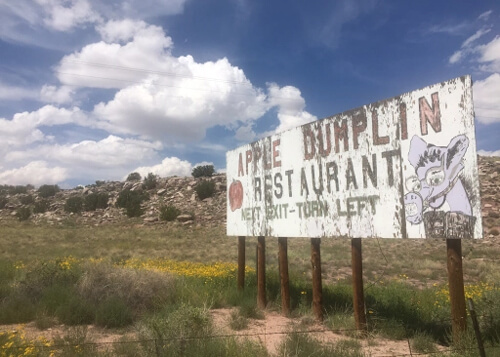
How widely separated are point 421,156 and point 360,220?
1657 millimetres

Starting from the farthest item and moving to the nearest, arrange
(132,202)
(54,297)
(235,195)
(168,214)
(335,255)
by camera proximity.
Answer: (132,202), (168,214), (335,255), (235,195), (54,297)

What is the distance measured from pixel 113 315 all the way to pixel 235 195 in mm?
4847

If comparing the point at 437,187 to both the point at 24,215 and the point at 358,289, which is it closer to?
the point at 358,289

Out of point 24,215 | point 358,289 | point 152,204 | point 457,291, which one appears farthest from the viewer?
point 152,204

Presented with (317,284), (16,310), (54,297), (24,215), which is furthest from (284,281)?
(24,215)

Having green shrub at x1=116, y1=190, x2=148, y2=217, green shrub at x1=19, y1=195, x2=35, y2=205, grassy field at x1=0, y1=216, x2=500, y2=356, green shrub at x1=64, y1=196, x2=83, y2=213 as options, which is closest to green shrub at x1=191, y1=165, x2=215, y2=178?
green shrub at x1=116, y1=190, x2=148, y2=217

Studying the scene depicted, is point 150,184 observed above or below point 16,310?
above

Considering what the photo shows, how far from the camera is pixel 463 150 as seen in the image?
536 centimetres

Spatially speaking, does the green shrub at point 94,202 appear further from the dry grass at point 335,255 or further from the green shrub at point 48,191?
the dry grass at point 335,255

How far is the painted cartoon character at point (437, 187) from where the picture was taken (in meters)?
5.39

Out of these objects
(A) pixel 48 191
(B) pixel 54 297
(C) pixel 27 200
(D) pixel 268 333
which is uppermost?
(A) pixel 48 191

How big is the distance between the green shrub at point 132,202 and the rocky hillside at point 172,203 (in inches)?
→ 30.5

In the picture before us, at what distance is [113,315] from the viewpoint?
316 inches

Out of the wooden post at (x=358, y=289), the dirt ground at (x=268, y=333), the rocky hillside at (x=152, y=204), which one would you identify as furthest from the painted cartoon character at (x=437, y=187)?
the rocky hillside at (x=152, y=204)
